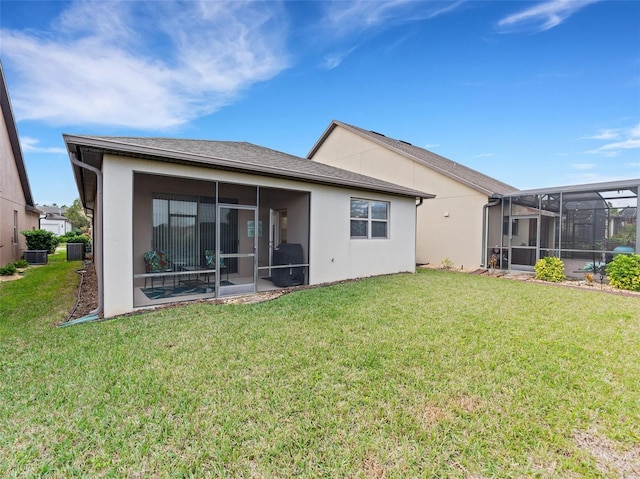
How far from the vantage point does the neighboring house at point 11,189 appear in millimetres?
→ 12078

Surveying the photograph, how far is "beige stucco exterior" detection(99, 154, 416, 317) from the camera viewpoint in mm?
5484

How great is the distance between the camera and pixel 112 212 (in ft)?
17.7

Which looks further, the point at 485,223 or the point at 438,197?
the point at 438,197

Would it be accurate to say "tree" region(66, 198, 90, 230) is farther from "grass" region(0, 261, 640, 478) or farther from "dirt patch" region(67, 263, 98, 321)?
"grass" region(0, 261, 640, 478)

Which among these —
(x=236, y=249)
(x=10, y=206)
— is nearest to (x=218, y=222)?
(x=236, y=249)

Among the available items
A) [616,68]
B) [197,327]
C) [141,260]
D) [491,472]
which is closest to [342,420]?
[491,472]

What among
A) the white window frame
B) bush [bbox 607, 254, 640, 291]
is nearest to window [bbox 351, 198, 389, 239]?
the white window frame

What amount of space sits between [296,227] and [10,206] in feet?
44.9

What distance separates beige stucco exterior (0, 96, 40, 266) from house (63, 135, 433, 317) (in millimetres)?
4522

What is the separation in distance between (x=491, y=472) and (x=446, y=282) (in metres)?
7.69

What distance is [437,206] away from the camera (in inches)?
546

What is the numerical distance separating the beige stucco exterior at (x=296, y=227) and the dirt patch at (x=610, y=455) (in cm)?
663

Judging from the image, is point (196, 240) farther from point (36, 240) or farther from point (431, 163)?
point (36, 240)

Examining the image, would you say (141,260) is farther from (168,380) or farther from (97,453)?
(97,453)
